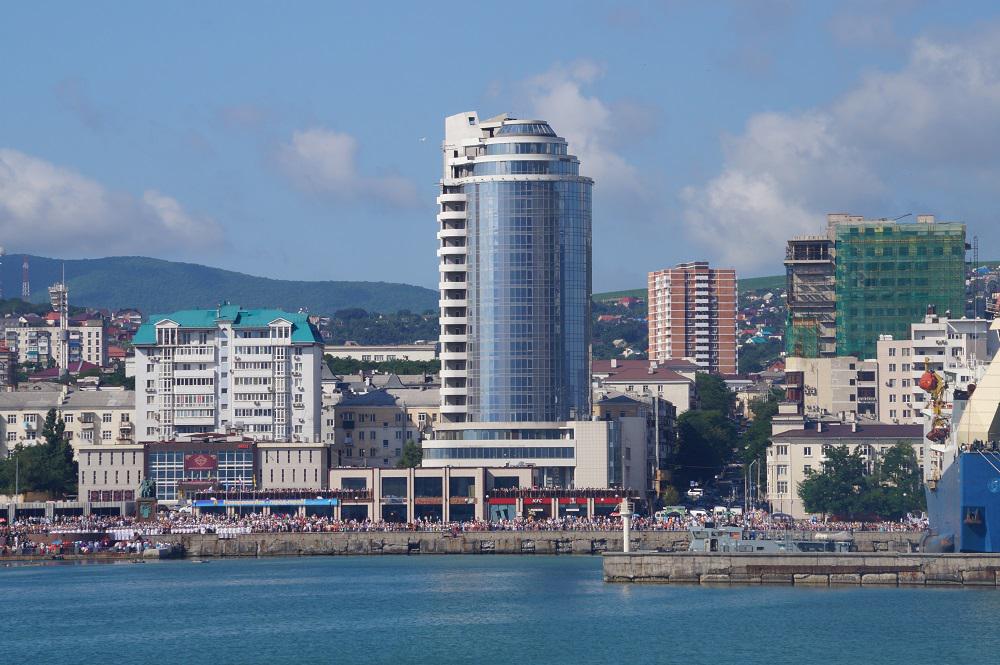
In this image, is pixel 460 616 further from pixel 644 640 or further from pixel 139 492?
pixel 139 492

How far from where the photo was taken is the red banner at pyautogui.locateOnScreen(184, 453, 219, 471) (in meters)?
200

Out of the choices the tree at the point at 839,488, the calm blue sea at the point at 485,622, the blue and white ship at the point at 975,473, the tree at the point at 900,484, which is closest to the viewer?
the calm blue sea at the point at 485,622

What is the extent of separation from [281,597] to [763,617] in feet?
120

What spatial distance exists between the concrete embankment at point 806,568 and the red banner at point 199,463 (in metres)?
82.0

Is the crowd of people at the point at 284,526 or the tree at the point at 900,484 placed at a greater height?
the tree at the point at 900,484

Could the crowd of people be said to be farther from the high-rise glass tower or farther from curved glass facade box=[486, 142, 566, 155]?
curved glass facade box=[486, 142, 566, 155]

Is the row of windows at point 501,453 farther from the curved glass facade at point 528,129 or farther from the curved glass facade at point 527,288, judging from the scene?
the curved glass facade at point 528,129

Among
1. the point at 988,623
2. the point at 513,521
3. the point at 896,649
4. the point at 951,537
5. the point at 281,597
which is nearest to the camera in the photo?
the point at 896,649

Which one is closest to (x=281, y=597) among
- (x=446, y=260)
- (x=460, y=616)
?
(x=460, y=616)

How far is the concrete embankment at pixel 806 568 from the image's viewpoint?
115 metres

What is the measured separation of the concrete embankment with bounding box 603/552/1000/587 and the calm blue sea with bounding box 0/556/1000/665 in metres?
1.38

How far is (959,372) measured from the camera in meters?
131

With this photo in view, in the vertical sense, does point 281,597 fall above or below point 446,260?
below

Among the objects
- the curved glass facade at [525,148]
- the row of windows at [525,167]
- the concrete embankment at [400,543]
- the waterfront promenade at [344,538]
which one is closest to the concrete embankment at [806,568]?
the waterfront promenade at [344,538]
